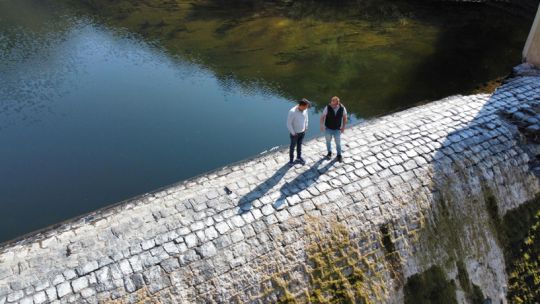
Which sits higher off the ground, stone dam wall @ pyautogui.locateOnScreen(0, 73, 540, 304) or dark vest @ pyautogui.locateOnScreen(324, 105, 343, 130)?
dark vest @ pyautogui.locateOnScreen(324, 105, 343, 130)

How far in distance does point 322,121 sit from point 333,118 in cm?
28

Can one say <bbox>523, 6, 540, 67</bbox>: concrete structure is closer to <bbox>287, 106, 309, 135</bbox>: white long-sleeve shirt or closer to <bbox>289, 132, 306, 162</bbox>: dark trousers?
<bbox>289, 132, 306, 162</bbox>: dark trousers

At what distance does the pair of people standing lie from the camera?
9.73 meters

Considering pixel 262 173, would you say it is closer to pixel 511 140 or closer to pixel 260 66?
pixel 511 140

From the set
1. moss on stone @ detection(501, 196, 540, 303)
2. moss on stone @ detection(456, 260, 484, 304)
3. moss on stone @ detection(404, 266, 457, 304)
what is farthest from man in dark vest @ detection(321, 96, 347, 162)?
moss on stone @ detection(501, 196, 540, 303)

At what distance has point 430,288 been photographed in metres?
9.88

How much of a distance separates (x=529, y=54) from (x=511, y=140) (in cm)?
688

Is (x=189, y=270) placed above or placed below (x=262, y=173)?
below

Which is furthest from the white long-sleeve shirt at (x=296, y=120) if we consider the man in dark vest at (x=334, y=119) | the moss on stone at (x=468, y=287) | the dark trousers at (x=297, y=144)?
Answer: the moss on stone at (x=468, y=287)

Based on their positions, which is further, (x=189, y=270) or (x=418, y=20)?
(x=418, y=20)

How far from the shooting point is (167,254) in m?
8.53

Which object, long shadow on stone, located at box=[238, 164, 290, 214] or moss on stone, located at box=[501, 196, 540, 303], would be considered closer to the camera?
long shadow on stone, located at box=[238, 164, 290, 214]

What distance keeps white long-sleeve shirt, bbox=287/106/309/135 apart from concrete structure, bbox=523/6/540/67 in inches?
461

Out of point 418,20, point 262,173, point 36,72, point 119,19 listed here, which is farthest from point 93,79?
point 418,20
